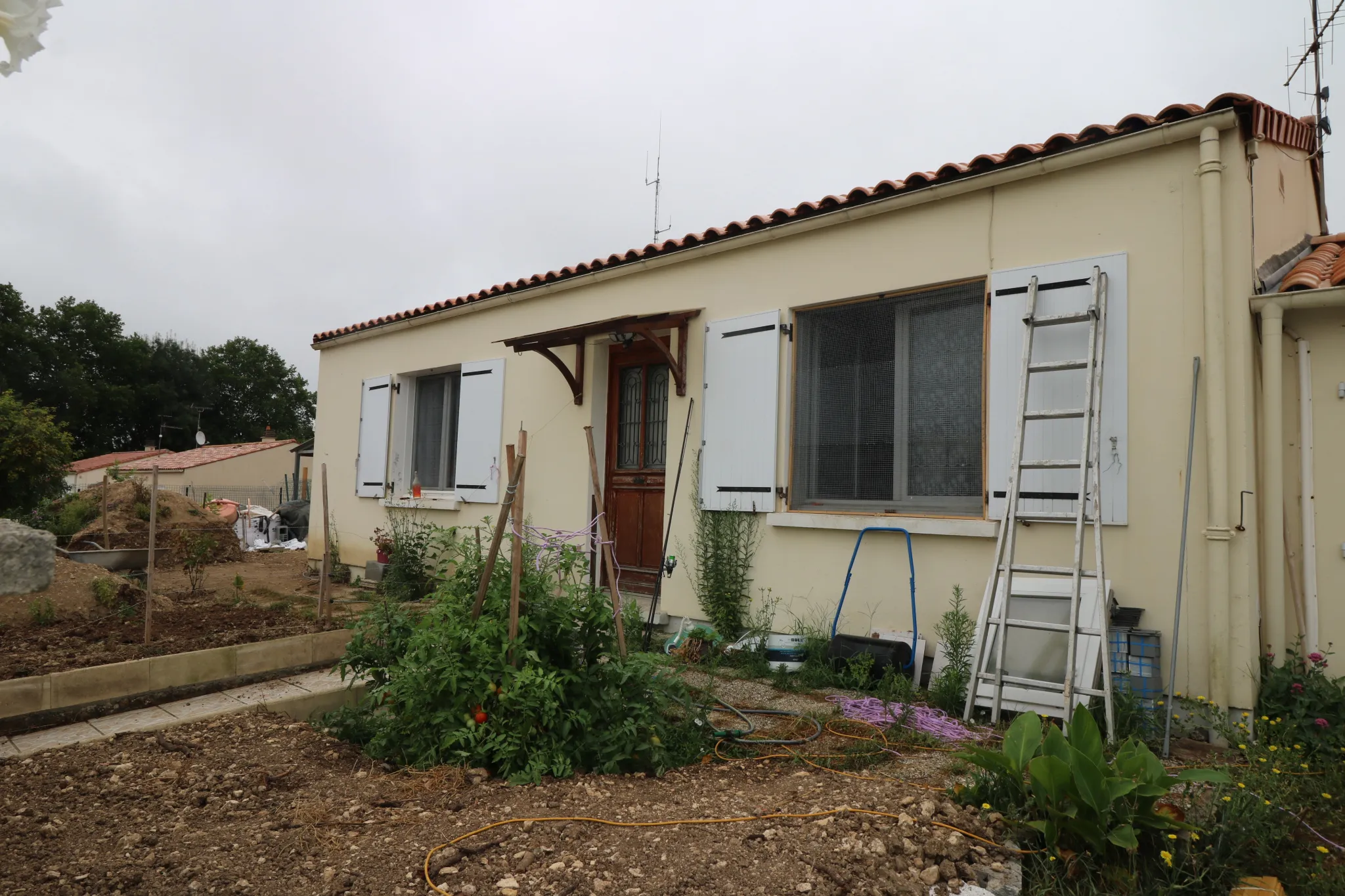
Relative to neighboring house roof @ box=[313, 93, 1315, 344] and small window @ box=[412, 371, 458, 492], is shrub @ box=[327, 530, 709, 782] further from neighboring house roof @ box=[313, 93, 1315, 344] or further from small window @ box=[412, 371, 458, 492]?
small window @ box=[412, 371, 458, 492]

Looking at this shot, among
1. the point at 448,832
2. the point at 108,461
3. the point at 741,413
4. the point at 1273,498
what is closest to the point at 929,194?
the point at 741,413

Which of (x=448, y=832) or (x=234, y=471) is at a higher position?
(x=234, y=471)

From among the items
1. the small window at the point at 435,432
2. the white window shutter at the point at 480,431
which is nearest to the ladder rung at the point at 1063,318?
the white window shutter at the point at 480,431

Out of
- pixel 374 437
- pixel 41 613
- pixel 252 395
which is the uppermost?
pixel 252 395

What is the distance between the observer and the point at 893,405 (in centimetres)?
534

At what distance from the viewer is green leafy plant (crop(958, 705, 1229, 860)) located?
8.39 ft

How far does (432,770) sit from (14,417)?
11.4m

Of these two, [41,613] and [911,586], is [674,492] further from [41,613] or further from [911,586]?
[41,613]

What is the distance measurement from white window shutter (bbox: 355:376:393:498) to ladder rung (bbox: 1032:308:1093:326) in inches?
282

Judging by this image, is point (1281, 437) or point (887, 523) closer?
point (1281, 437)

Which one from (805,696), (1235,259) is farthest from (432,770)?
(1235,259)

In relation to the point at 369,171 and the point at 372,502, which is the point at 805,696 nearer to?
the point at 372,502

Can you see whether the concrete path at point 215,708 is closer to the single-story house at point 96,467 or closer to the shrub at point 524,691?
the shrub at point 524,691

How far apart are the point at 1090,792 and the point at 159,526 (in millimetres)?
13798
